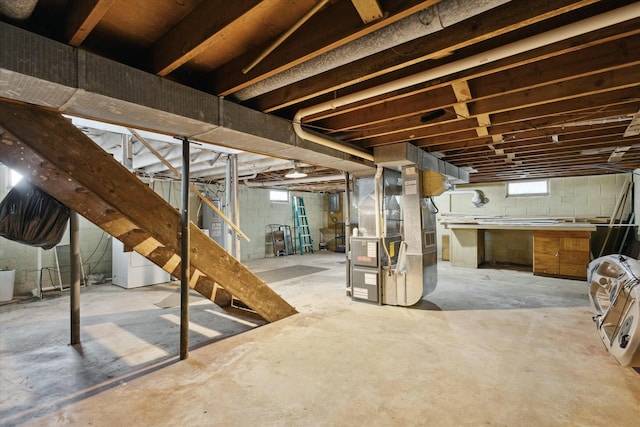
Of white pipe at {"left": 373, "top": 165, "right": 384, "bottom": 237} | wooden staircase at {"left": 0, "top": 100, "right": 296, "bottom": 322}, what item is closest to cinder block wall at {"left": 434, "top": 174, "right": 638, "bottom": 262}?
white pipe at {"left": 373, "top": 165, "right": 384, "bottom": 237}

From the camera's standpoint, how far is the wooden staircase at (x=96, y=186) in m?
1.85

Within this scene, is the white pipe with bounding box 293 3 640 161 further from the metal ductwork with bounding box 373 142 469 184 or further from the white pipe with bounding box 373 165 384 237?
the white pipe with bounding box 373 165 384 237

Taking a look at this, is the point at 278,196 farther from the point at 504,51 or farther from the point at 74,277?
the point at 504,51

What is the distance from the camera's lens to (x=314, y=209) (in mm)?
10555

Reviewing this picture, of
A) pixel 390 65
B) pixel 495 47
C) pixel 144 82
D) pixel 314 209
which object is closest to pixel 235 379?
pixel 144 82

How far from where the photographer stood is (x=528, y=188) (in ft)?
22.8

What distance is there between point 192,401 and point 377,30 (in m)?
2.37

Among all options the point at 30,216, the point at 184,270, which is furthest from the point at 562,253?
the point at 30,216

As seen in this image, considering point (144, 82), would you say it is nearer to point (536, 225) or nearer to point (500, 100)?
point (500, 100)

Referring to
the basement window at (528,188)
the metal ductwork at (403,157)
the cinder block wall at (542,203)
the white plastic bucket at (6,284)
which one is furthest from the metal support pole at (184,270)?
the basement window at (528,188)

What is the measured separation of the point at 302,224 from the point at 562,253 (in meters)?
6.57

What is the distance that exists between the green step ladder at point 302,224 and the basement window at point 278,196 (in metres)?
0.34

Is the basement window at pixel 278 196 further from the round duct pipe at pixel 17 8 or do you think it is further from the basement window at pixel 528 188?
the round duct pipe at pixel 17 8

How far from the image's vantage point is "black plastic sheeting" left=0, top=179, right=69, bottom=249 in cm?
239
